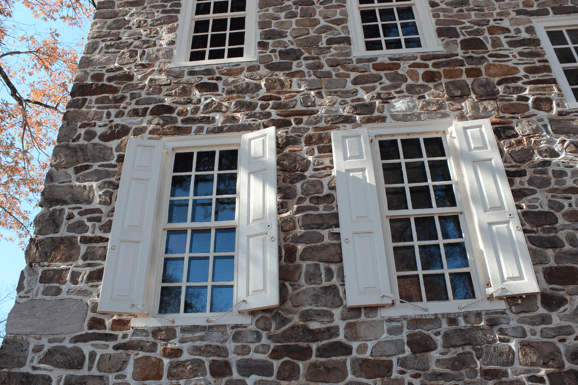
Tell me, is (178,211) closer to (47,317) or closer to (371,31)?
(47,317)

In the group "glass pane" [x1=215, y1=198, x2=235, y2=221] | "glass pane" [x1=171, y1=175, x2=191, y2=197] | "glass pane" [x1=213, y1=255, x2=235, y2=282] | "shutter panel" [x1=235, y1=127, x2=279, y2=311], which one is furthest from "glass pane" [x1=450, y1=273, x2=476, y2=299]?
"glass pane" [x1=171, y1=175, x2=191, y2=197]

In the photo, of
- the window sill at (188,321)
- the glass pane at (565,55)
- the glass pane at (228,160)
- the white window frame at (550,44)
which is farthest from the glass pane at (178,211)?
the glass pane at (565,55)

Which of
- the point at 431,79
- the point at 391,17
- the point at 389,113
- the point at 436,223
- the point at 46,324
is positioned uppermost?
the point at 391,17

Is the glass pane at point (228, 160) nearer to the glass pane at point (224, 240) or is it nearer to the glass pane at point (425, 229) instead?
the glass pane at point (224, 240)

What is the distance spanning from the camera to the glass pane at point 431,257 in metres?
4.29

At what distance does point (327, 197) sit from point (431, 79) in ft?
6.81

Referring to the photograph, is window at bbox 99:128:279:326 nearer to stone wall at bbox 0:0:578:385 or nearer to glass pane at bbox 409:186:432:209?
stone wall at bbox 0:0:578:385

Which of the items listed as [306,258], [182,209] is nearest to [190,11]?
[182,209]

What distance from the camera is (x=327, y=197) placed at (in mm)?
4668

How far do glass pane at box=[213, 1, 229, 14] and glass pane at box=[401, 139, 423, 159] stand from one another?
331cm

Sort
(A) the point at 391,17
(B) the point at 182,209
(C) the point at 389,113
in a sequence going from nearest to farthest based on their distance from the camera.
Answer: (B) the point at 182,209 < (C) the point at 389,113 < (A) the point at 391,17

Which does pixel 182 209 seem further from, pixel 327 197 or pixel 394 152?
pixel 394 152

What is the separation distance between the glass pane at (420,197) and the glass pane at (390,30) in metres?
2.42

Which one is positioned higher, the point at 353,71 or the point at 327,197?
the point at 353,71
